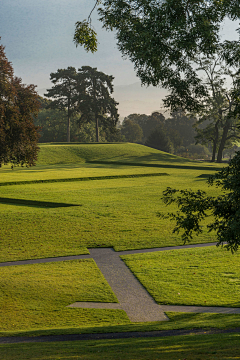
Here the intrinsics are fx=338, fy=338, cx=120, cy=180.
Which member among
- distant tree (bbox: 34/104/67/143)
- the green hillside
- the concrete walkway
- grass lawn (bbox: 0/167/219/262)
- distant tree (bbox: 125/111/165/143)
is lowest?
the concrete walkway

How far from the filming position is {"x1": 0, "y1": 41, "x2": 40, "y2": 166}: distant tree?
75.3ft

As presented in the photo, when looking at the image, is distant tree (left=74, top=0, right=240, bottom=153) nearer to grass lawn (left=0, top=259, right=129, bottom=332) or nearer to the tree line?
grass lawn (left=0, top=259, right=129, bottom=332)

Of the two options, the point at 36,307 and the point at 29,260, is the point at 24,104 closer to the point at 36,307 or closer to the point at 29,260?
the point at 29,260

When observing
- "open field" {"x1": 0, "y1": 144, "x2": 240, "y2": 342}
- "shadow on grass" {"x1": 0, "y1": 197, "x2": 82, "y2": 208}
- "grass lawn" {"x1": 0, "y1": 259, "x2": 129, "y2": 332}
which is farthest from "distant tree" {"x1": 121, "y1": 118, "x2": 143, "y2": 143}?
"grass lawn" {"x1": 0, "y1": 259, "x2": 129, "y2": 332}

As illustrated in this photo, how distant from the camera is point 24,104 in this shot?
80.0 ft

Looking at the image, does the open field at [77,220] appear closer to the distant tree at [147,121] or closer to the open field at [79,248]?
the open field at [79,248]

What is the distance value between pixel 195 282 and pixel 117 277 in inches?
94.6

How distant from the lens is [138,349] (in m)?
5.54

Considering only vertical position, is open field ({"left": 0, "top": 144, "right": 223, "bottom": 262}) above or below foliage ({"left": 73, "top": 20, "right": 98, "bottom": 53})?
below

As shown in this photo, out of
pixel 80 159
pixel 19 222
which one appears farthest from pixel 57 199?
pixel 80 159

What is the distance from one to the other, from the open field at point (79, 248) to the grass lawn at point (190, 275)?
0.05 metres

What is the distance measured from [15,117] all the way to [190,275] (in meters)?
17.4

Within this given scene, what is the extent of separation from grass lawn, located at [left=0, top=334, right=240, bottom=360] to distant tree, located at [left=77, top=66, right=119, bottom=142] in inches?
2664

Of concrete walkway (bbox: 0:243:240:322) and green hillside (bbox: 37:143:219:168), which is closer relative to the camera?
concrete walkway (bbox: 0:243:240:322)
